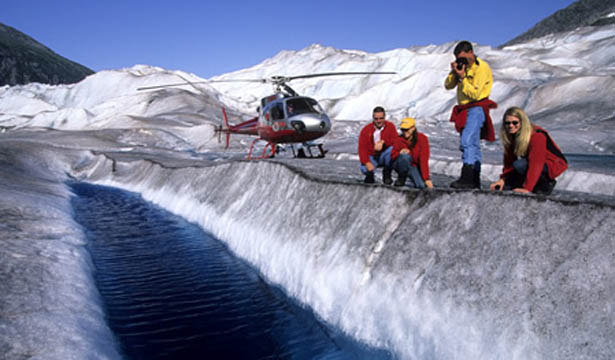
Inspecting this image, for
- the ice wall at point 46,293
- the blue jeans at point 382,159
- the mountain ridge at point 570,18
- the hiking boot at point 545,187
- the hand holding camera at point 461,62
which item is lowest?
the ice wall at point 46,293

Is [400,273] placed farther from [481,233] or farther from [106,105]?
[106,105]

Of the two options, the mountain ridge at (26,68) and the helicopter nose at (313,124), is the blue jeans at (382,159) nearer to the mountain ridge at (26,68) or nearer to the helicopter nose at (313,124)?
the helicopter nose at (313,124)

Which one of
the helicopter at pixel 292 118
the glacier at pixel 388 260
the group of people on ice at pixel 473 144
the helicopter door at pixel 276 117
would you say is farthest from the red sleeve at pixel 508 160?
the helicopter door at pixel 276 117

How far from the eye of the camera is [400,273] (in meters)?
5.40

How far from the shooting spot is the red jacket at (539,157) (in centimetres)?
511

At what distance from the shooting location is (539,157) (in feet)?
16.9

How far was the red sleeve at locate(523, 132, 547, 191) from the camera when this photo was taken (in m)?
5.09

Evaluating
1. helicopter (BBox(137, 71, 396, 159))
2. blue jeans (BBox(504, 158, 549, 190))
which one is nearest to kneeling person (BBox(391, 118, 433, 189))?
blue jeans (BBox(504, 158, 549, 190))

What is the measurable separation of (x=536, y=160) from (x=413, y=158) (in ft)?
7.63

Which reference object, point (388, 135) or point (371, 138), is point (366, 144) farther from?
point (388, 135)

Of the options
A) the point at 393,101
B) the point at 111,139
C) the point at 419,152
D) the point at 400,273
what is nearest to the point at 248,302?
the point at 400,273

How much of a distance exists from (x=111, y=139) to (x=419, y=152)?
178 ft

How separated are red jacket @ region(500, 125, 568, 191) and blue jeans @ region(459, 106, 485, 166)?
2.48 ft

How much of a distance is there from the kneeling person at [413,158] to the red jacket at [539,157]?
1630 millimetres
